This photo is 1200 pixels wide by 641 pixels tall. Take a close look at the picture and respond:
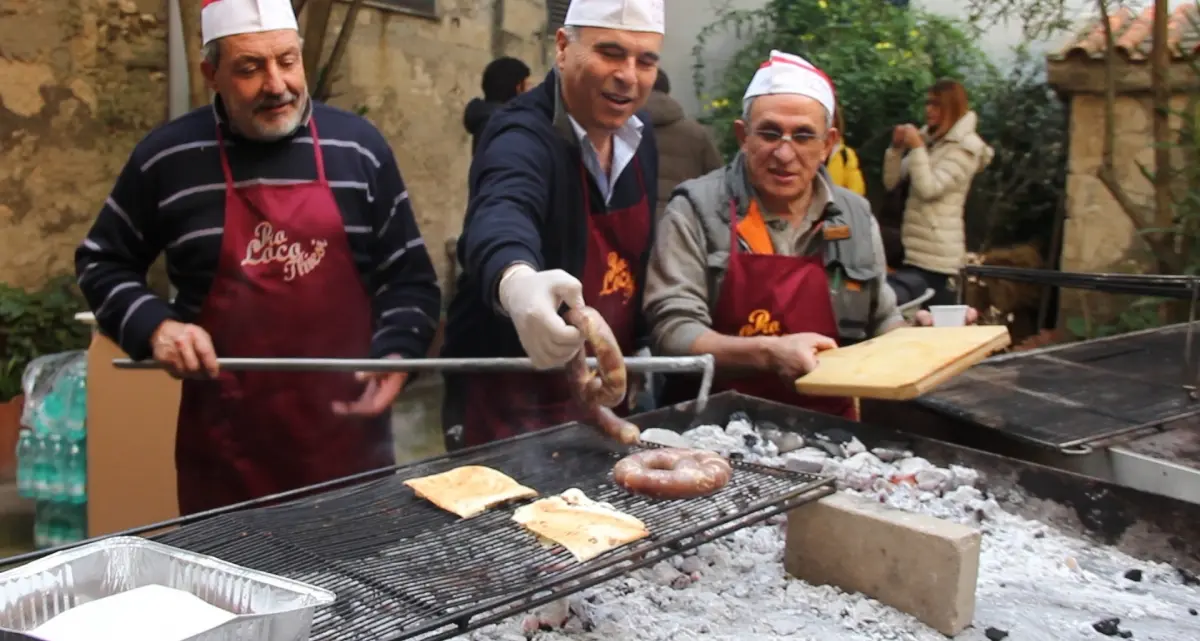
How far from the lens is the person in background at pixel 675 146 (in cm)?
470

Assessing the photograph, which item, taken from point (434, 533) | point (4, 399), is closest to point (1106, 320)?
point (434, 533)

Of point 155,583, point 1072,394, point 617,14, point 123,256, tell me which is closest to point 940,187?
point 1072,394

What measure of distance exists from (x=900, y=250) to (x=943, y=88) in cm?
108

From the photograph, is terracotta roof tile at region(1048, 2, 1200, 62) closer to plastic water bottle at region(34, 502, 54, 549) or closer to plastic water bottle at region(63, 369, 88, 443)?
plastic water bottle at region(63, 369, 88, 443)

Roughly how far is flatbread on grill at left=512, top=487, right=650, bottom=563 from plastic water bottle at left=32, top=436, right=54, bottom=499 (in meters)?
3.40

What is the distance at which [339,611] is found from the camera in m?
1.55

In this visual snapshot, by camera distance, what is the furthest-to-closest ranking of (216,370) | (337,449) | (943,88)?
(943,88)
(337,449)
(216,370)

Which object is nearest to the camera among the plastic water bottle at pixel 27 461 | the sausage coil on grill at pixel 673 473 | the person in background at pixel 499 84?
the sausage coil on grill at pixel 673 473

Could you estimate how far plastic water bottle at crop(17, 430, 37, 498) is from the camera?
178 inches

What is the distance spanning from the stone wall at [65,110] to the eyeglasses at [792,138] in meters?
4.40

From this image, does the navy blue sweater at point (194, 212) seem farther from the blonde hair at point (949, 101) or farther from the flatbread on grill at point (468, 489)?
the blonde hair at point (949, 101)

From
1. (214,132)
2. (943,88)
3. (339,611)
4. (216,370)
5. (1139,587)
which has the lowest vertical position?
(1139,587)

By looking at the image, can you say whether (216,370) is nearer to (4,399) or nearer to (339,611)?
(339,611)

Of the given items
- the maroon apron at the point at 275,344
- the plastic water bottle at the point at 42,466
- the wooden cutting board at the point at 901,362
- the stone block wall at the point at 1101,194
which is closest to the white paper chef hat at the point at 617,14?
the maroon apron at the point at 275,344
